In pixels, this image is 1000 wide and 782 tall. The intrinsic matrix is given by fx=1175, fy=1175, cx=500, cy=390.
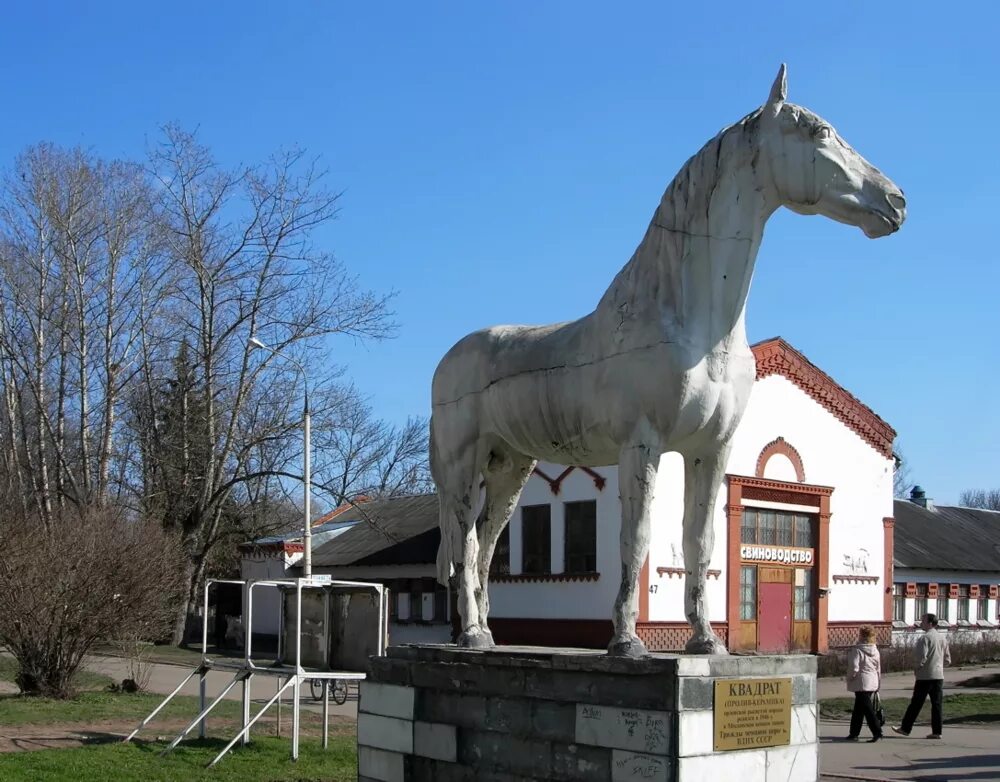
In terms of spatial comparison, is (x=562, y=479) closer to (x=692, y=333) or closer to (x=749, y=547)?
(x=749, y=547)

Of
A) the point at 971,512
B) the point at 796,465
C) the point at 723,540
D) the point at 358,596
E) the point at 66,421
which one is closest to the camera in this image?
the point at 358,596

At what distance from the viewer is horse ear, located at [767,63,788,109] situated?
21.2ft

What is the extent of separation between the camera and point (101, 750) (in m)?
12.4

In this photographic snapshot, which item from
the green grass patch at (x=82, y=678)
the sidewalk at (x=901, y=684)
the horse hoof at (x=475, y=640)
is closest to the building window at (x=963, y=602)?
the sidewalk at (x=901, y=684)

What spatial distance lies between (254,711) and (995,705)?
12032 mm

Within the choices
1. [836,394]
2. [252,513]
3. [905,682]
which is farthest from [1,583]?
[252,513]

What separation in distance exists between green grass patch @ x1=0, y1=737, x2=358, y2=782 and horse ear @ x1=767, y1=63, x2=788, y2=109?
7371 mm

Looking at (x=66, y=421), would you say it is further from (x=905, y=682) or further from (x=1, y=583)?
(x=905, y=682)

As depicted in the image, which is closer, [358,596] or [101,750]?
[101,750]

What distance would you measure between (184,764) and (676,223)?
813 cm

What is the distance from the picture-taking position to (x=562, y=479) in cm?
2762

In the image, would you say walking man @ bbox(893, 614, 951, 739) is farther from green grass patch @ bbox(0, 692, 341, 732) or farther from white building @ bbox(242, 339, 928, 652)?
white building @ bbox(242, 339, 928, 652)

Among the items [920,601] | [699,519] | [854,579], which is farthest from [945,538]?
[699,519]

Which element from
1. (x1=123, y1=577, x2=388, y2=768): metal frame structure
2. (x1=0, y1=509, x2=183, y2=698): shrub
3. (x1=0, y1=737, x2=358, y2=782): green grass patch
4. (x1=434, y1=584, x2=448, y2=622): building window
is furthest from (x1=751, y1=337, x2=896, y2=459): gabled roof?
(x1=0, y1=737, x2=358, y2=782): green grass patch
